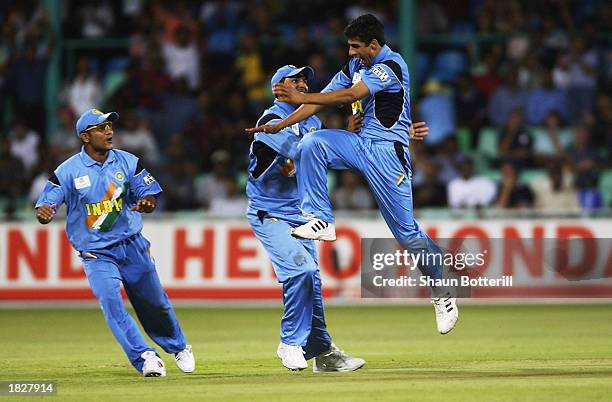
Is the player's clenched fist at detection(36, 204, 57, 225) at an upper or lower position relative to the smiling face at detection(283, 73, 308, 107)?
lower

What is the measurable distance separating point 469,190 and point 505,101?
2230 millimetres

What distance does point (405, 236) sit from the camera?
34.6 ft

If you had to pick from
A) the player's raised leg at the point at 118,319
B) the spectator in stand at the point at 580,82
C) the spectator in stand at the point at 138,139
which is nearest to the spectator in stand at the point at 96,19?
the spectator in stand at the point at 138,139

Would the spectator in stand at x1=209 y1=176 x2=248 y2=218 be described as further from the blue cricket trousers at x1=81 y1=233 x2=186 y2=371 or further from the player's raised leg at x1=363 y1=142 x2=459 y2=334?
the player's raised leg at x1=363 y1=142 x2=459 y2=334

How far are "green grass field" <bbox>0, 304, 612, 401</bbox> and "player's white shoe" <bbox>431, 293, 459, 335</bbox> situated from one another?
359 millimetres

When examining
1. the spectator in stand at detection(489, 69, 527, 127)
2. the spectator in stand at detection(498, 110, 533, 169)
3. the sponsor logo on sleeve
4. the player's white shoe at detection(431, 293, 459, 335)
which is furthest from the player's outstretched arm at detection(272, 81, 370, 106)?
the spectator in stand at detection(489, 69, 527, 127)

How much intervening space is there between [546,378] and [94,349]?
4.95 metres

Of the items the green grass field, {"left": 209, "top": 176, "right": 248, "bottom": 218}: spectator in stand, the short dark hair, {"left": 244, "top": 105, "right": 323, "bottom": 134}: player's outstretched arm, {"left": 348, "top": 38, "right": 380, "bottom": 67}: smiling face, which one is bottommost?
the green grass field

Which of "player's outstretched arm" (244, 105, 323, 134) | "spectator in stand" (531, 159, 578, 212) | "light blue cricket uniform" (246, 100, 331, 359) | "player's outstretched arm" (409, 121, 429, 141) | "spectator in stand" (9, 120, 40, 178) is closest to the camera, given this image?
"player's outstretched arm" (244, 105, 323, 134)

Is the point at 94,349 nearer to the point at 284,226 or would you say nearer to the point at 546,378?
the point at 284,226

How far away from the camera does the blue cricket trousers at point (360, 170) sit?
10.5 m

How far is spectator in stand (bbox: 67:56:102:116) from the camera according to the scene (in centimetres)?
2112

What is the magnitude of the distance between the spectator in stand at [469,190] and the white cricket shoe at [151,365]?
8739 mm

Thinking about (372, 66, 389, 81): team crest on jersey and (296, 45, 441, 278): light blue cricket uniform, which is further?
(296, 45, 441, 278): light blue cricket uniform
